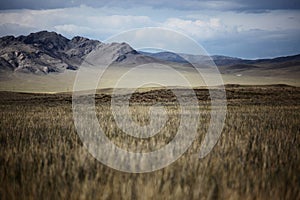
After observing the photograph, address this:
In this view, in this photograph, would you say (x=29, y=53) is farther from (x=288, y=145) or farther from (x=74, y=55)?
(x=288, y=145)

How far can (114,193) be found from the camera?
400 centimetres

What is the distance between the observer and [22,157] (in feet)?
18.2

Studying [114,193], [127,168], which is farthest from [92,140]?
[114,193]

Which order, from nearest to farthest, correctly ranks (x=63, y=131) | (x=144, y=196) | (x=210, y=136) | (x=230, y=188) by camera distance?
(x=144, y=196)
(x=230, y=188)
(x=210, y=136)
(x=63, y=131)

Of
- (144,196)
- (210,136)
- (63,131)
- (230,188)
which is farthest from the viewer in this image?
(63,131)

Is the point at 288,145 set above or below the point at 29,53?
below

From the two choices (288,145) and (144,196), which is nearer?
(144,196)

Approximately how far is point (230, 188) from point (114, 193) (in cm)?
127

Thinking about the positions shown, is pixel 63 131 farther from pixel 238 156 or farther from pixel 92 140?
pixel 238 156

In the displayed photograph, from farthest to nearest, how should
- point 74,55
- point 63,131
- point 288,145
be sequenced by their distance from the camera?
point 74,55
point 63,131
point 288,145

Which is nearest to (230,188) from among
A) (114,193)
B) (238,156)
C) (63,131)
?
(114,193)

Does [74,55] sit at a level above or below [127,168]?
above

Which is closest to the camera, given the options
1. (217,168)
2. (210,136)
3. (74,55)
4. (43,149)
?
(217,168)

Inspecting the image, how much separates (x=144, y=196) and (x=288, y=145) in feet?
12.7
